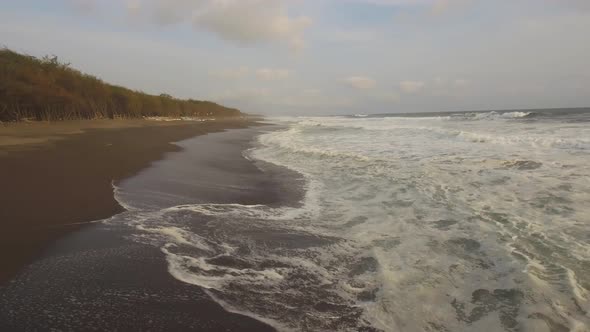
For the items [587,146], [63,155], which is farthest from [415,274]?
[587,146]

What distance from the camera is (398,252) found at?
4426 millimetres

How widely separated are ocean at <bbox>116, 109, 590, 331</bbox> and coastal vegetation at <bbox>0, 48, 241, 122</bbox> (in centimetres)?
1802

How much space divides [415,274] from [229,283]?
6.39 feet

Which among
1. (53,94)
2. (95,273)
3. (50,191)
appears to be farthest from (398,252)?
(53,94)

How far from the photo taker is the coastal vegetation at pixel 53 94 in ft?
64.8

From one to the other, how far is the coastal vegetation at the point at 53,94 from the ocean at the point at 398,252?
59.1 feet

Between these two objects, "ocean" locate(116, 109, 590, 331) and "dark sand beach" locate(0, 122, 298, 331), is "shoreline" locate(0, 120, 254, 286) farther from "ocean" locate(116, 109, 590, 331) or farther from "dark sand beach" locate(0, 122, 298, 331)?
"ocean" locate(116, 109, 590, 331)

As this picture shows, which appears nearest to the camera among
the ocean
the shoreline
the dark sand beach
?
the dark sand beach

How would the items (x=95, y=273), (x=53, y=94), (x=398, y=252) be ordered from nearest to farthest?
(x=95, y=273)
(x=398, y=252)
(x=53, y=94)

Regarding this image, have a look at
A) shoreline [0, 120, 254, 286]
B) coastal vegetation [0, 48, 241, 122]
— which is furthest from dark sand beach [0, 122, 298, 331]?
coastal vegetation [0, 48, 241, 122]

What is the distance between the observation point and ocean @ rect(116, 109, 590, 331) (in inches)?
120

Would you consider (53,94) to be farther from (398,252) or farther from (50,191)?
(398,252)

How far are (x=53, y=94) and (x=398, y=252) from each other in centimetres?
2470

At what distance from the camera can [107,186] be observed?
7.25m
